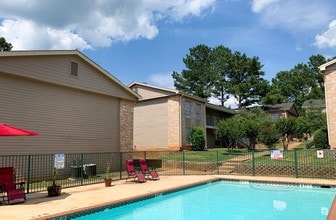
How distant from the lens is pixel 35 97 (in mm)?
16531

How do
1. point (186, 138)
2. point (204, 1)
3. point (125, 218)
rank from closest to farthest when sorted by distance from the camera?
point (125, 218) → point (204, 1) → point (186, 138)

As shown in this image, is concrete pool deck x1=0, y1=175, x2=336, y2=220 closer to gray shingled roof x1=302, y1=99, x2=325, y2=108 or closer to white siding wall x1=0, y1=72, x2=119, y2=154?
white siding wall x1=0, y1=72, x2=119, y2=154

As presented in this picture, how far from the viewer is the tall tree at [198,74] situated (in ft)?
190

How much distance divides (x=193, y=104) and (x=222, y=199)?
817 inches

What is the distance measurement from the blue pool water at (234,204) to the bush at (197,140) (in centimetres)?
1444

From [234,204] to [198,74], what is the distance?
4853 centimetres

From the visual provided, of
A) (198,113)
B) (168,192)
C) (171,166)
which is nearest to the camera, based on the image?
(168,192)

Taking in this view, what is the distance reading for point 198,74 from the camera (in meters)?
59.2

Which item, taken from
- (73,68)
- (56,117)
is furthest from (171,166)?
(73,68)

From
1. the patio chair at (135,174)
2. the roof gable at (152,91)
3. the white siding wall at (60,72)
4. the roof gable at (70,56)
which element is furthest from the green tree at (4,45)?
the patio chair at (135,174)

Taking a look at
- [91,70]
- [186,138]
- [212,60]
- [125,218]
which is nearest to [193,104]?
[186,138]

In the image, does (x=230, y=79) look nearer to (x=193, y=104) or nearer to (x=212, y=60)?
(x=212, y=60)

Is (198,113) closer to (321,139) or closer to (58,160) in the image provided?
(321,139)

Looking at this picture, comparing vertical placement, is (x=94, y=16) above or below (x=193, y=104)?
above
